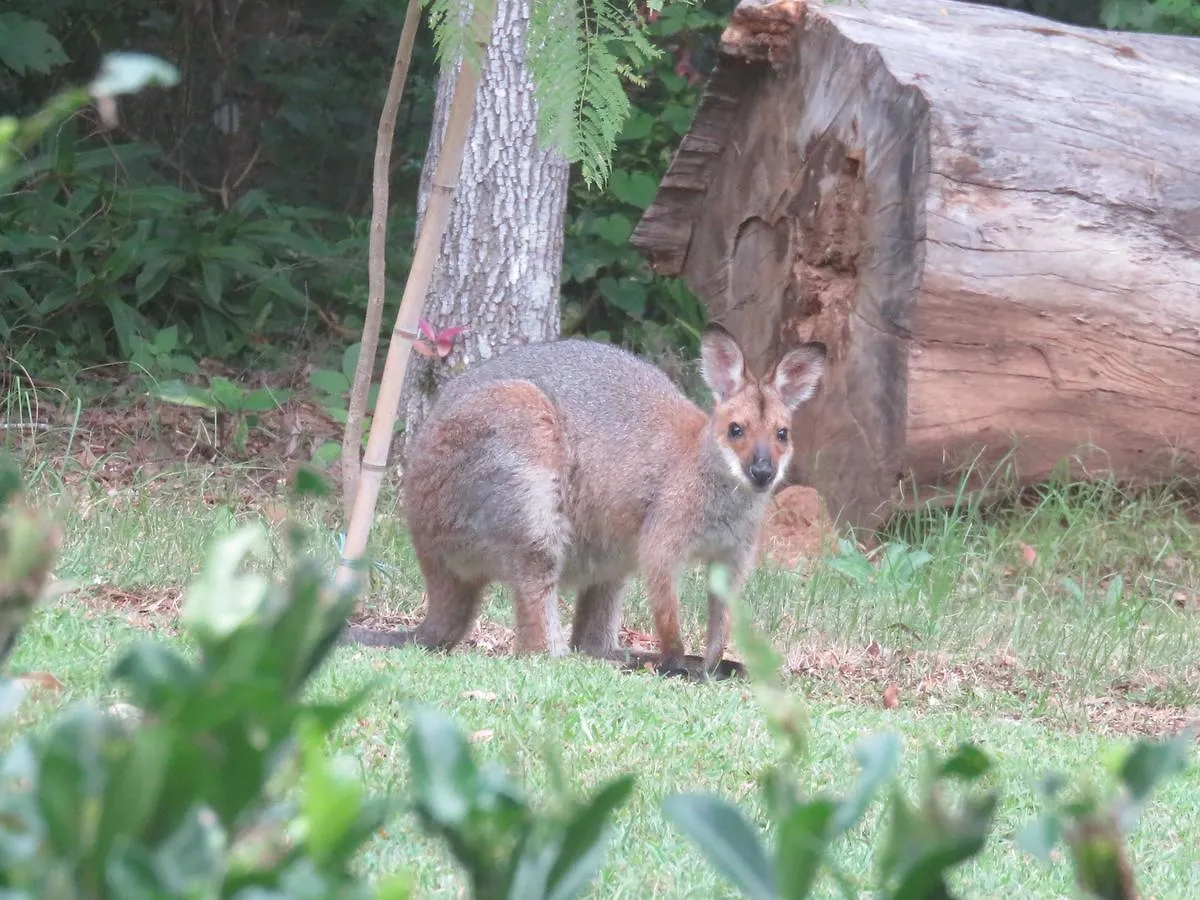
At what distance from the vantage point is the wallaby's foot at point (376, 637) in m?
5.87

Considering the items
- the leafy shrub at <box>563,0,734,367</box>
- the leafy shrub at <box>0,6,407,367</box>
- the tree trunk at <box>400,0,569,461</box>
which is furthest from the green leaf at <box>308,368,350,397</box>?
the leafy shrub at <box>563,0,734,367</box>

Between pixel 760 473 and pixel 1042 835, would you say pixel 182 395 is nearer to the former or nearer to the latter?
pixel 760 473

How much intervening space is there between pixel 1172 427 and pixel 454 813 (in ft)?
23.8

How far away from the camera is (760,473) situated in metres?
5.89

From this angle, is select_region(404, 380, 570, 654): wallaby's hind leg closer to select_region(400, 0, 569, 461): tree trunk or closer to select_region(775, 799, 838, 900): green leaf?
select_region(400, 0, 569, 461): tree trunk

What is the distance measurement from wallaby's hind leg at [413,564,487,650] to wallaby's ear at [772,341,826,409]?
1.49 meters

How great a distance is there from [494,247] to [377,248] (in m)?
3.04

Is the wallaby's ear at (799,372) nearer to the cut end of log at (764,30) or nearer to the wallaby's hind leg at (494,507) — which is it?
the wallaby's hind leg at (494,507)

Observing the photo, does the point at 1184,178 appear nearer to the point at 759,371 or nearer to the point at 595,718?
the point at 759,371

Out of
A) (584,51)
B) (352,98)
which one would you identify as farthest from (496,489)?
(352,98)

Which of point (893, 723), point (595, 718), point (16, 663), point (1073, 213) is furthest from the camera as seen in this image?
point (1073, 213)

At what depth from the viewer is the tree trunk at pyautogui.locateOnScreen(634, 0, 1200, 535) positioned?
7285mm

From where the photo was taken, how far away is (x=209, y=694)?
1.00 metres

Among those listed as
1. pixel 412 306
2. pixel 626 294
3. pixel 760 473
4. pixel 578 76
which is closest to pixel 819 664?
pixel 760 473
